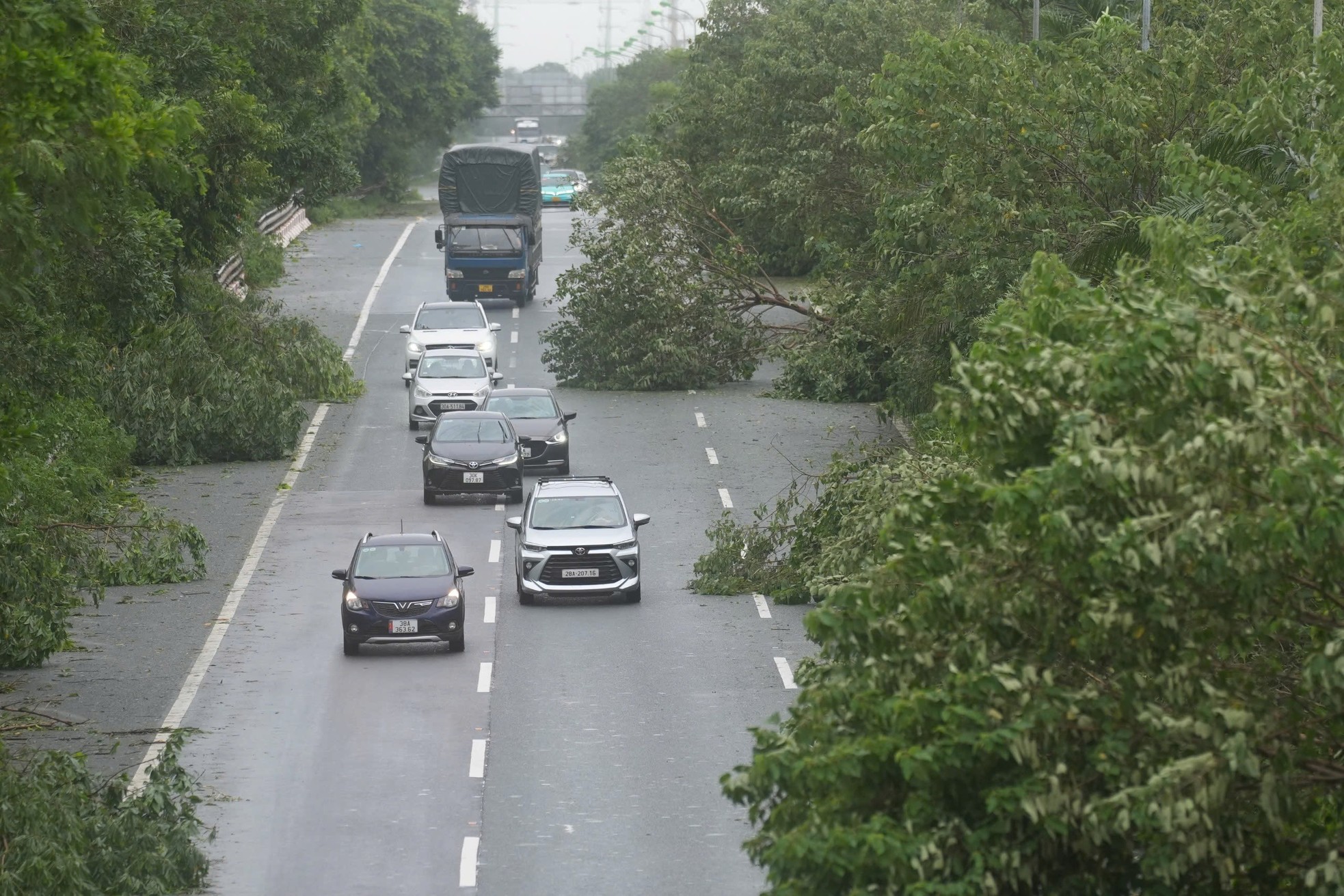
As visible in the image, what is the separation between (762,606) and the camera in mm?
27906

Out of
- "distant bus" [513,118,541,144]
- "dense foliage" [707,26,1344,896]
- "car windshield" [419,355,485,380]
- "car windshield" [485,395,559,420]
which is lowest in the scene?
"distant bus" [513,118,541,144]

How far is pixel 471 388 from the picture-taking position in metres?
40.2

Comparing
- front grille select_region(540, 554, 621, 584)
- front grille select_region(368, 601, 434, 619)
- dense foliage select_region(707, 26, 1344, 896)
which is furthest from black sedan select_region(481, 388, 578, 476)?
dense foliage select_region(707, 26, 1344, 896)

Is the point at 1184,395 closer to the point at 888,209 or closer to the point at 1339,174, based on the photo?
the point at 1339,174

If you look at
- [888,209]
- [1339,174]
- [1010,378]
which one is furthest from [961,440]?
[888,209]

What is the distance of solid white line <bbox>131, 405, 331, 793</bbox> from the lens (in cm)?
2070

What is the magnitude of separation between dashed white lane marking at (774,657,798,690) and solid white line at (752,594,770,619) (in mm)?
2485

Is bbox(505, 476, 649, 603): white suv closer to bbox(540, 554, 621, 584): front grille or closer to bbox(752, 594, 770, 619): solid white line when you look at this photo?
bbox(540, 554, 621, 584): front grille

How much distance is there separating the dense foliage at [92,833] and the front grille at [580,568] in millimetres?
10072

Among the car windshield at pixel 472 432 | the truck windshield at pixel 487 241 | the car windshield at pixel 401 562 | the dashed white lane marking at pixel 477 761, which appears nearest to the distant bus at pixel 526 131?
the truck windshield at pixel 487 241

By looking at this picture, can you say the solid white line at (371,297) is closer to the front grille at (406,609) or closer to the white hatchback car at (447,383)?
the white hatchback car at (447,383)

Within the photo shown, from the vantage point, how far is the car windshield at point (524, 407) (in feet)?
121

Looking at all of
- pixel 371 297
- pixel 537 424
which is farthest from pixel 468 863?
pixel 371 297

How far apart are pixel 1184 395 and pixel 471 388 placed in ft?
103
